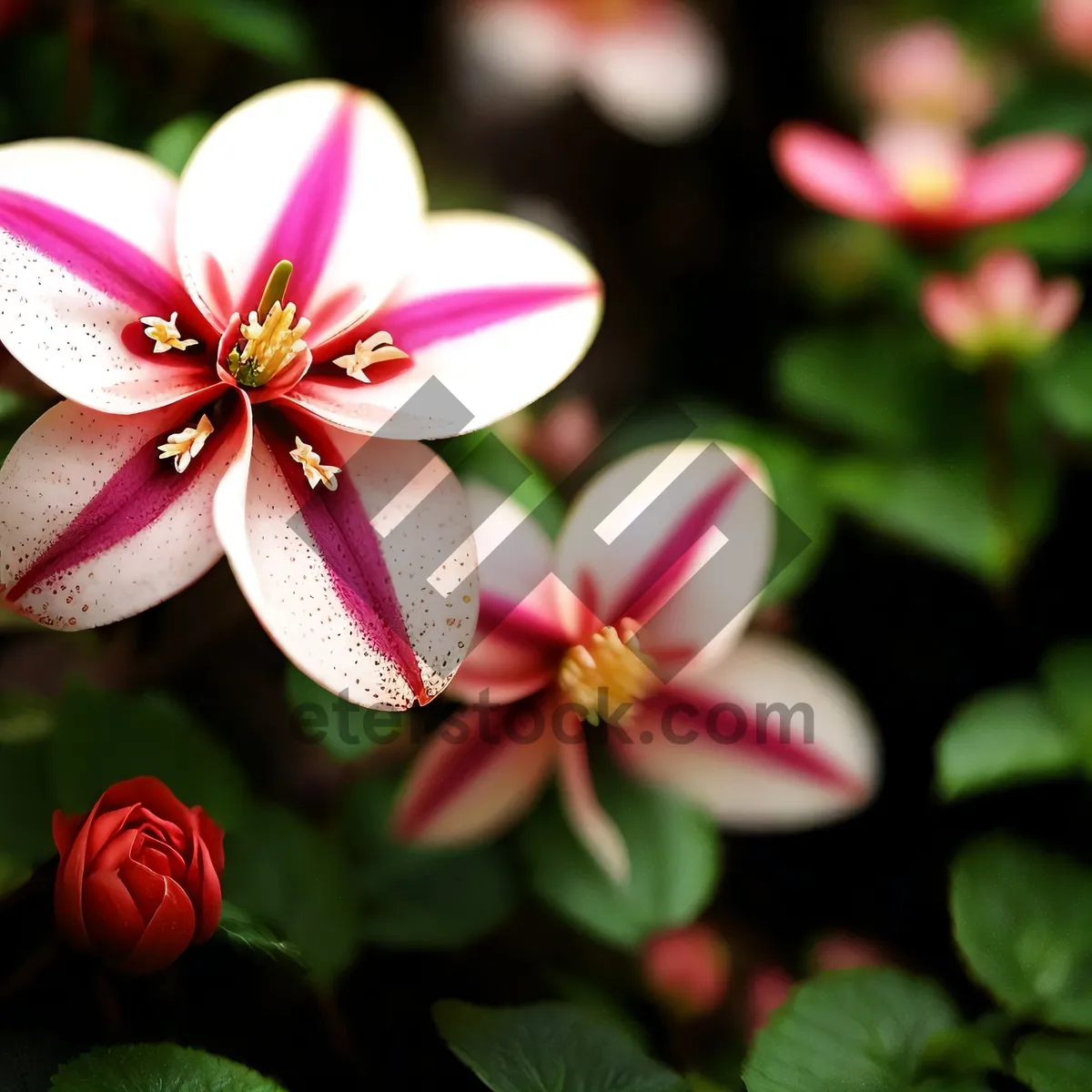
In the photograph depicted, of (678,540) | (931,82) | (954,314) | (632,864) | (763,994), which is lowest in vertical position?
(763,994)

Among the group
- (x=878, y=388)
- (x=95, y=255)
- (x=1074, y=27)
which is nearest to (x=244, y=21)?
(x=95, y=255)

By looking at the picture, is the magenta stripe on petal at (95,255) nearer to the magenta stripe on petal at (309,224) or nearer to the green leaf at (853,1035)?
the magenta stripe on petal at (309,224)

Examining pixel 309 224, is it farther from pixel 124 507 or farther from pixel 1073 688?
pixel 1073 688

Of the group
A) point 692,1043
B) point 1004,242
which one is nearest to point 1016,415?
point 1004,242

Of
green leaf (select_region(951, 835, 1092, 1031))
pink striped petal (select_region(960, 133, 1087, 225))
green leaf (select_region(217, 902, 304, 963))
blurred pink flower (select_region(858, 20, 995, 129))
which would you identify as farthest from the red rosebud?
blurred pink flower (select_region(858, 20, 995, 129))

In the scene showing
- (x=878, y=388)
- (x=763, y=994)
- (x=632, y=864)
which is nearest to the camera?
(x=632, y=864)

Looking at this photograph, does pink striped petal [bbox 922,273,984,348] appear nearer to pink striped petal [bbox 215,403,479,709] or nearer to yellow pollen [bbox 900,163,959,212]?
yellow pollen [bbox 900,163,959,212]
